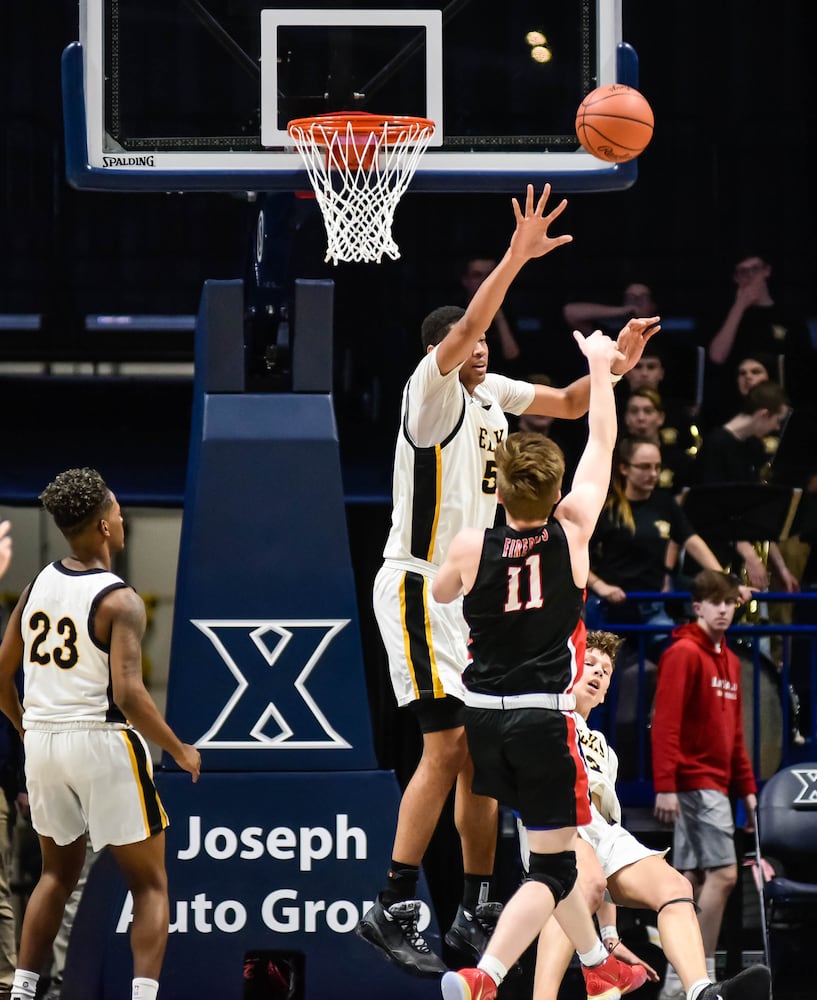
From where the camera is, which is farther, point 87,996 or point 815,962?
point 815,962

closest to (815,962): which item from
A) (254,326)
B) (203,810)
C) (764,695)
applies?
(764,695)

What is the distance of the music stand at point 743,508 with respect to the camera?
27.8 feet

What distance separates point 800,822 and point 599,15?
145 inches

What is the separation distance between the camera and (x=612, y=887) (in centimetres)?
627

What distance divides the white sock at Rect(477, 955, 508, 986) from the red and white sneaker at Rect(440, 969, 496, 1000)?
1cm

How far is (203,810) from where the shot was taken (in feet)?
21.7

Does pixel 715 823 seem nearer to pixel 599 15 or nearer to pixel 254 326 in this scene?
pixel 254 326

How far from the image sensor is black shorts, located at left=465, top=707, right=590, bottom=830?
5344 mm

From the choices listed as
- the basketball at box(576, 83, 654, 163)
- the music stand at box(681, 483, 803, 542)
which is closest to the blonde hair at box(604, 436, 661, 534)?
the music stand at box(681, 483, 803, 542)

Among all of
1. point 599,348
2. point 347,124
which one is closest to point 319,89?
point 347,124

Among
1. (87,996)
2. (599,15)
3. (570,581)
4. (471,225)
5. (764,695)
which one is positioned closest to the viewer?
(570,581)

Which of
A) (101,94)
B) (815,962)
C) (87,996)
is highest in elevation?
(101,94)

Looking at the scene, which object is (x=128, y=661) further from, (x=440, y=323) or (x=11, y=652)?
(x=440, y=323)

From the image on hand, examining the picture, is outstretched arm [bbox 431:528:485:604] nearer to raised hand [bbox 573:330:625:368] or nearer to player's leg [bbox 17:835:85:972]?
raised hand [bbox 573:330:625:368]
